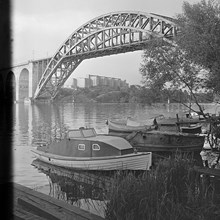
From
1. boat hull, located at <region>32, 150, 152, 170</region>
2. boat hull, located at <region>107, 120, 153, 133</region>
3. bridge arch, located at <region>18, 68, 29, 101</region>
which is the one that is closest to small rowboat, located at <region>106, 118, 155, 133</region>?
boat hull, located at <region>107, 120, 153, 133</region>

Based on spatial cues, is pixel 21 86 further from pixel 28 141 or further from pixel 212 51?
pixel 212 51

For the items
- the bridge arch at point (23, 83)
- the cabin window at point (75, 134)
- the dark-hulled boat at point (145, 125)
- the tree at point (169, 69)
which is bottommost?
the dark-hulled boat at point (145, 125)

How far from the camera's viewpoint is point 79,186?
9016mm

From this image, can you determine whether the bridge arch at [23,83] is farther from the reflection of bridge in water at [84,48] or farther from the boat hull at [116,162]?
the boat hull at [116,162]

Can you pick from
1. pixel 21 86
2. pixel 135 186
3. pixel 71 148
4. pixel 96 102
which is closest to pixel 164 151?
pixel 71 148

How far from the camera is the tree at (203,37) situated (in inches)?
313

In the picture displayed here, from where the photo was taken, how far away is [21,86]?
87.4 m

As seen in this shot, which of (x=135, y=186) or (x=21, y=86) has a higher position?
(x=21, y=86)

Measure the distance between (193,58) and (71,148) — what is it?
6208mm

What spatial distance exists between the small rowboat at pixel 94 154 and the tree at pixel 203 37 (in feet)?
12.3

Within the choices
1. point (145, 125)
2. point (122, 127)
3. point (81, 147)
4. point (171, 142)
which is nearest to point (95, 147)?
point (81, 147)

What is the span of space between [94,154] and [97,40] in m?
54.7

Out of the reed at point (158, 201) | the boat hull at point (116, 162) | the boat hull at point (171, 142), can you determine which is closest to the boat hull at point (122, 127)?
the boat hull at point (171, 142)

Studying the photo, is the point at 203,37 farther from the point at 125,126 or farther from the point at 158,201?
the point at 125,126
